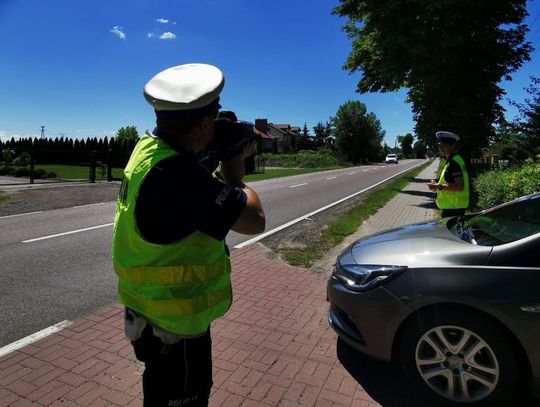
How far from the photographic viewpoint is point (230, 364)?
3.39m

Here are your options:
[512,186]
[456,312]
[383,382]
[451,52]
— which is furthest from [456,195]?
[451,52]

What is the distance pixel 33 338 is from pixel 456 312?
11.4 feet

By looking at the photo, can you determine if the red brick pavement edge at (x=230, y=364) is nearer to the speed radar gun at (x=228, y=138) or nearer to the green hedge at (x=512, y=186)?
the speed radar gun at (x=228, y=138)

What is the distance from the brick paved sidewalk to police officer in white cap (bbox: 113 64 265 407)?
53.7 inches

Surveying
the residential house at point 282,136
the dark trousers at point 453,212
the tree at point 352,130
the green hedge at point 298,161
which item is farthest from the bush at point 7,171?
the residential house at point 282,136

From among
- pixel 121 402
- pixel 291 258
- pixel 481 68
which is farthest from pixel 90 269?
pixel 481 68

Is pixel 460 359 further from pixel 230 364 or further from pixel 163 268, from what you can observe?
pixel 163 268

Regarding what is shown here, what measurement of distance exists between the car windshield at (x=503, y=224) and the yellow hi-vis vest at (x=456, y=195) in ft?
4.60

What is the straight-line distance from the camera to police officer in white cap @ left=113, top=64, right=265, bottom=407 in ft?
5.01

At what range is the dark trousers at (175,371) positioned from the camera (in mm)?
1678

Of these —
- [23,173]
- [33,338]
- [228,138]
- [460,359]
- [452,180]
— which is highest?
[228,138]

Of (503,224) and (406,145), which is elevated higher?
(406,145)

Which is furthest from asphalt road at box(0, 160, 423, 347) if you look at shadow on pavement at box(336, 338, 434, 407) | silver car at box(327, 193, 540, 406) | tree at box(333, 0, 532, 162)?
tree at box(333, 0, 532, 162)

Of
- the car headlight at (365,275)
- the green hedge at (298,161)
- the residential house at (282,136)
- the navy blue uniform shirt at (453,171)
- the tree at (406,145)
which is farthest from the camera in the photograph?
the tree at (406,145)
